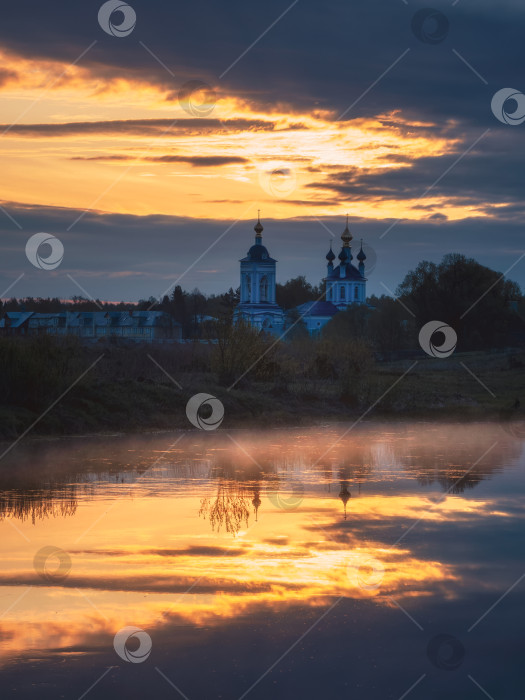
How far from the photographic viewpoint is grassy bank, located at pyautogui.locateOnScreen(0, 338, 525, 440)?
95.8 ft

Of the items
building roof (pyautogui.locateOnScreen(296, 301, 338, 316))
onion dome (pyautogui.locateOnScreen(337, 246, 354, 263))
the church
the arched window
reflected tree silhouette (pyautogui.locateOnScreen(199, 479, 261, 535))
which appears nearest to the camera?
reflected tree silhouette (pyautogui.locateOnScreen(199, 479, 261, 535))

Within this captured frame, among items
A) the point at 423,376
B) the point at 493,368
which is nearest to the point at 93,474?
the point at 423,376

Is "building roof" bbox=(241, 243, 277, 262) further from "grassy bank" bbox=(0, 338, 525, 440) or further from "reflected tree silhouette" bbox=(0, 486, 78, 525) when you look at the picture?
"reflected tree silhouette" bbox=(0, 486, 78, 525)

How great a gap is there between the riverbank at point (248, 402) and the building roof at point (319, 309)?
113 meters

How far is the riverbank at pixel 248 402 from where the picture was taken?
29219 mm

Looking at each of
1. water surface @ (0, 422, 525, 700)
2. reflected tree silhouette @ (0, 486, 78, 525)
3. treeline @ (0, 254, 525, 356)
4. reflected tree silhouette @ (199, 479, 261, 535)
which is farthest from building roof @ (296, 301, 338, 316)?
reflected tree silhouette @ (0, 486, 78, 525)

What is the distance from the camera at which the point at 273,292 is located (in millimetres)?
170375

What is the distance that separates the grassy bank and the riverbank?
0.13 ft

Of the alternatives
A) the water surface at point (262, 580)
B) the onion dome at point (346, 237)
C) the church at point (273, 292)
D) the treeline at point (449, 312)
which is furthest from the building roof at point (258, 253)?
the water surface at point (262, 580)

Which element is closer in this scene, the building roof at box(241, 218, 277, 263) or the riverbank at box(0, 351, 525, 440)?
the riverbank at box(0, 351, 525, 440)

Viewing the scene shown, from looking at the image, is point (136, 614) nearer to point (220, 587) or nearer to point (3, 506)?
point (220, 587)

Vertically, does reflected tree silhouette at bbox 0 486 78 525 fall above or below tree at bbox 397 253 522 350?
below

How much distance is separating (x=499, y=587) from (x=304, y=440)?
17809 mm

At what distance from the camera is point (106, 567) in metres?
12.5
